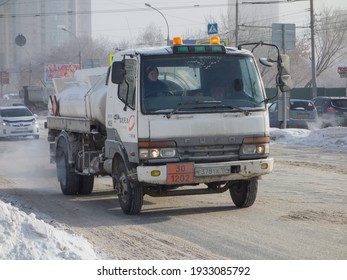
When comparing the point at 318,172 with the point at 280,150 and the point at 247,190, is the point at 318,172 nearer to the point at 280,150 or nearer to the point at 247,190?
the point at 247,190

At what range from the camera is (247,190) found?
11086 mm

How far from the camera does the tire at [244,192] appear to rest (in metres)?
11.0

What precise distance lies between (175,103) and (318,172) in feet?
25.2

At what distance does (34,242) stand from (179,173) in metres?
2.95

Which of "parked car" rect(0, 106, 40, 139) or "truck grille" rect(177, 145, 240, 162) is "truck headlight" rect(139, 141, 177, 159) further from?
"parked car" rect(0, 106, 40, 139)

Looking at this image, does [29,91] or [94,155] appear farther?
[29,91]

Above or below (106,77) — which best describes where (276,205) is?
below

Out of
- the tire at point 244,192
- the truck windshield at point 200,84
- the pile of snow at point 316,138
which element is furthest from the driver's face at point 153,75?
the pile of snow at point 316,138

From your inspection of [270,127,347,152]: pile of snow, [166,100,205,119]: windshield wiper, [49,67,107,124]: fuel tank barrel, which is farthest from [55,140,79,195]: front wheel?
[270,127,347,152]: pile of snow

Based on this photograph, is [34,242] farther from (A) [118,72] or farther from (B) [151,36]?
(B) [151,36]

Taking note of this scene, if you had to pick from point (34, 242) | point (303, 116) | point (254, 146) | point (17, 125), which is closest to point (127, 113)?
point (254, 146)

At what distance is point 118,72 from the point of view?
1036 centimetres
